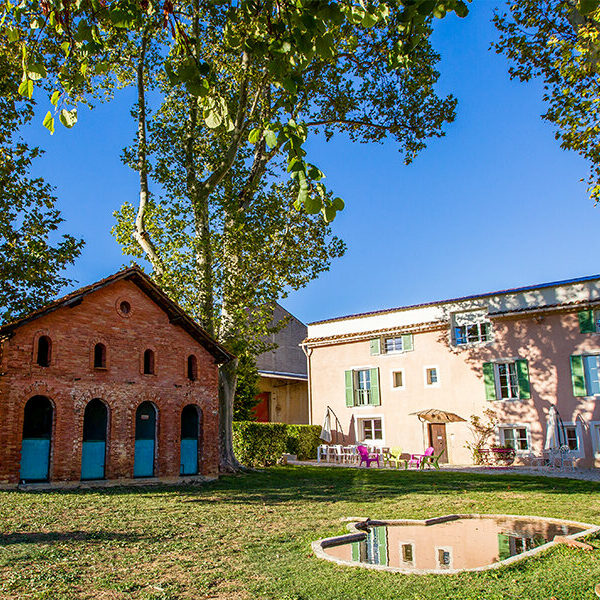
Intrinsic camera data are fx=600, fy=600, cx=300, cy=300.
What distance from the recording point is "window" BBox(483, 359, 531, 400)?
25.7m

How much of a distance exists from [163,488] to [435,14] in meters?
15.3

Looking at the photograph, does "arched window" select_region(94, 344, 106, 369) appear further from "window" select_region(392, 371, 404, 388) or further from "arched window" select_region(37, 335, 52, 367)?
"window" select_region(392, 371, 404, 388)

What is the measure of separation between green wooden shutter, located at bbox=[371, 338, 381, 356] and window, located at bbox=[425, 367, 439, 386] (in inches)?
112

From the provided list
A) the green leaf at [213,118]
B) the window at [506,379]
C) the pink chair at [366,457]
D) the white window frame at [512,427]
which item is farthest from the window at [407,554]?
the window at [506,379]

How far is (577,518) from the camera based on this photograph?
10664mm

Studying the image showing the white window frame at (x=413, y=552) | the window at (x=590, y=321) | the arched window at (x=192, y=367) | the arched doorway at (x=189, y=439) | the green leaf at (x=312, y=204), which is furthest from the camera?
the window at (x=590, y=321)

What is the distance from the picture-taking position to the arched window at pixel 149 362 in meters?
18.4

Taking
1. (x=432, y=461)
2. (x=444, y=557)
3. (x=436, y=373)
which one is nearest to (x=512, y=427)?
(x=432, y=461)

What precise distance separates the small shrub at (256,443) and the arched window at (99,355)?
9.53m

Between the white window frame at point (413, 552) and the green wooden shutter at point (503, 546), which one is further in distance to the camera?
the green wooden shutter at point (503, 546)

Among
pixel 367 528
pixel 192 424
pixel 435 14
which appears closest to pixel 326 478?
pixel 192 424

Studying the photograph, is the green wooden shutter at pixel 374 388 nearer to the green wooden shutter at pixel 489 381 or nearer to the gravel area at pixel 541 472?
the gravel area at pixel 541 472

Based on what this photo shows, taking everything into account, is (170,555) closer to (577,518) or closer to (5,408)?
(577,518)

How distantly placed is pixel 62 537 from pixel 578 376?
21.2 meters
